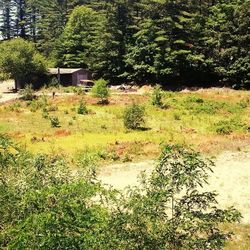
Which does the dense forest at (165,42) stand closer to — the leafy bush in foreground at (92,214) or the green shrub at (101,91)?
the green shrub at (101,91)

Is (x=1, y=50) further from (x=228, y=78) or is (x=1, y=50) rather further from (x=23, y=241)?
(x=23, y=241)

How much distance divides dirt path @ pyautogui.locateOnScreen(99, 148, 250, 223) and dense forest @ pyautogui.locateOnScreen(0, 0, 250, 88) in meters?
28.4

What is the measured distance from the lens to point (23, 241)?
25.6ft

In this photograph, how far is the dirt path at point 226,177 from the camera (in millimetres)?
21641

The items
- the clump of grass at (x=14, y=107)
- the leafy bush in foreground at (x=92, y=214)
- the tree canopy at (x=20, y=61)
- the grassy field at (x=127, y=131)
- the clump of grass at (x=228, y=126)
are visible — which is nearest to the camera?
the leafy bush in foreground at (x=92, y=214)

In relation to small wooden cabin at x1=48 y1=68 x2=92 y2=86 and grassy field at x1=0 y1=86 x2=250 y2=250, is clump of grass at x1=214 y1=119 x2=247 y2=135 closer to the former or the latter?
grassy field at x1=0 y1=86 x2=250 y2=250

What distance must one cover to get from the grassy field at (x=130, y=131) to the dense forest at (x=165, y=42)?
14.1ft

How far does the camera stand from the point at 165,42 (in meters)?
60.0

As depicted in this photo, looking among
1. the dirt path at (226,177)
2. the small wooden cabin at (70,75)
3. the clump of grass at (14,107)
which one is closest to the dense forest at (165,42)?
the small wooden cabin at (70,75)

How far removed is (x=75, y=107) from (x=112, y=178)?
23.8 meters

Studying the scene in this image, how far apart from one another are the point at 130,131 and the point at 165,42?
26545 mm

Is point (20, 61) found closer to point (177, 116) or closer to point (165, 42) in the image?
point (165, 42)

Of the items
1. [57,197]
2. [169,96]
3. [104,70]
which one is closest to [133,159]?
[57,197]

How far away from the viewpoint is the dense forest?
5631 cm
